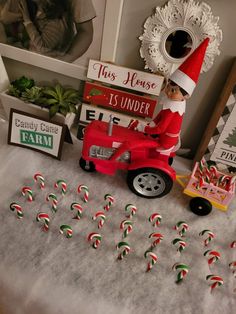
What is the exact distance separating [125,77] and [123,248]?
0.58 metres

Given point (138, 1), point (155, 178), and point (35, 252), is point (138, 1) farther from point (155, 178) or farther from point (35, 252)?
point (35, 252)

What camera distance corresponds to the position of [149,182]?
101 centimetres

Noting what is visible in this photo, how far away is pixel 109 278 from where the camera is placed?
797 millimetres

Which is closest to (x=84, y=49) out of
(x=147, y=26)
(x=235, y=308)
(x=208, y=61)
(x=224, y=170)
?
(x=147, y=26)

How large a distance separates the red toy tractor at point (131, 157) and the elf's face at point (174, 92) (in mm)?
163

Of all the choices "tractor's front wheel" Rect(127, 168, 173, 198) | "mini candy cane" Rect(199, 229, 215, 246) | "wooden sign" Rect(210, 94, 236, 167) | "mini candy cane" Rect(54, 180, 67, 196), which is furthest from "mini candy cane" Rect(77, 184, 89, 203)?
"wooden sign" Rect(210, 94, 236, 167)

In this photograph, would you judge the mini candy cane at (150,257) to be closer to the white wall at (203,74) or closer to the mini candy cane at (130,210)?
the mini candy cane at (130,210)

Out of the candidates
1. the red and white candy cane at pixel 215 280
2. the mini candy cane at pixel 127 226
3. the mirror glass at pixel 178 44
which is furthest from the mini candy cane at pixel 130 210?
the mirror glass at pixel 178 44

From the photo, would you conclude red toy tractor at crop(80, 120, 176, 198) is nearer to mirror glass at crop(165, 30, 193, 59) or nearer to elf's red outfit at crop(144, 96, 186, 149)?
elf's red outfit at crop(144, 96, 186, 149)

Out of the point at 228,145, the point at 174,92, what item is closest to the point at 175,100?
the point at 174,92

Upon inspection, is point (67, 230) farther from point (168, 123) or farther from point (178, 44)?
point (178, 44)

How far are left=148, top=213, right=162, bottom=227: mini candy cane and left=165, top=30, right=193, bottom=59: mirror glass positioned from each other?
523 mm

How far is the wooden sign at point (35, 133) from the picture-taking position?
41.5 inches

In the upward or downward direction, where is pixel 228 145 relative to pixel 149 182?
upward
